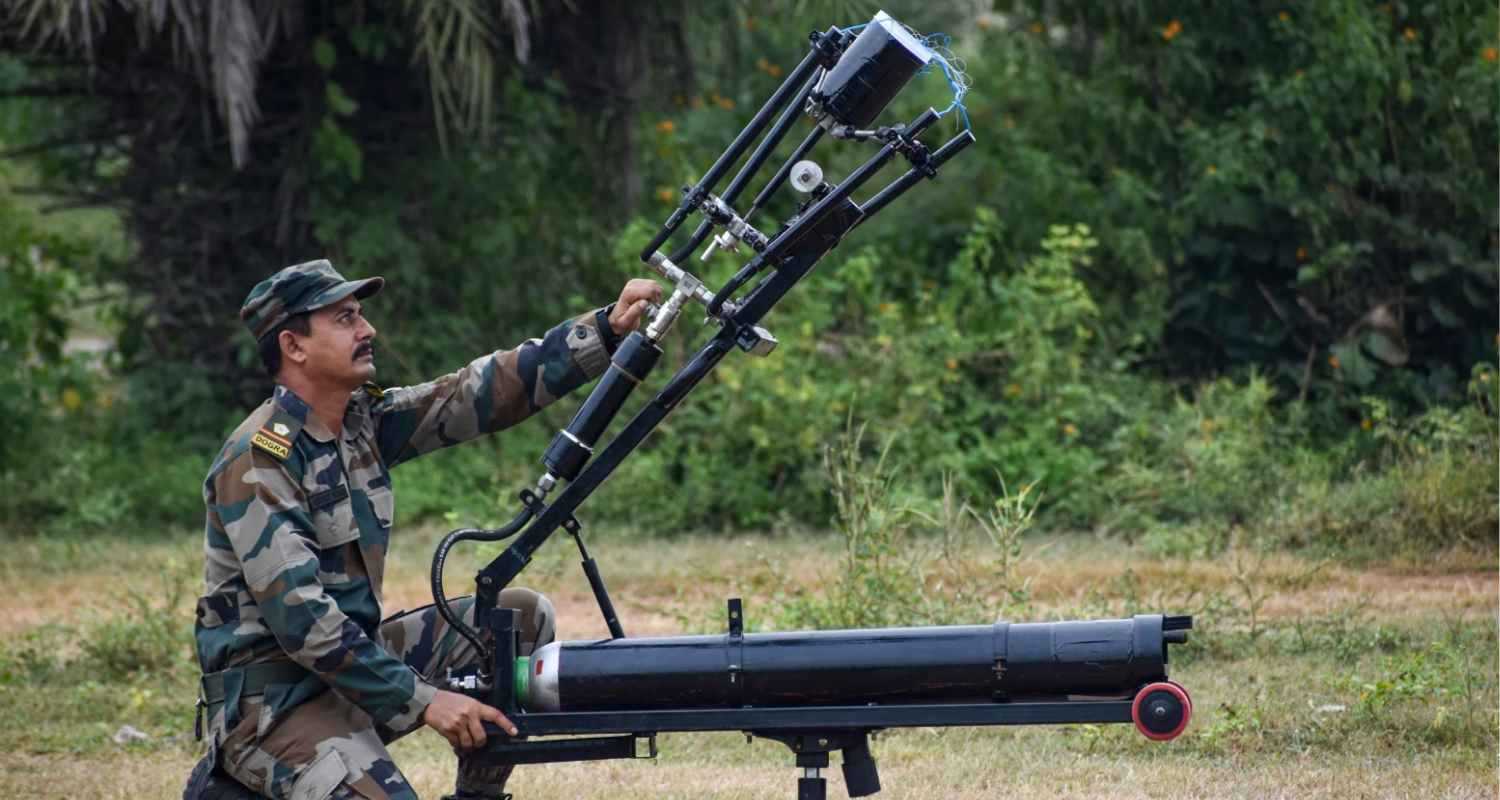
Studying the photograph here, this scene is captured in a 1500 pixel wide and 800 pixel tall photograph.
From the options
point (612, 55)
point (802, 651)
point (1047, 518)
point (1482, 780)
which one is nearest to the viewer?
point (802, 651)

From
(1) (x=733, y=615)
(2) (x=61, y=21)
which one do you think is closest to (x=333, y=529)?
(1) (x=733, y=615)

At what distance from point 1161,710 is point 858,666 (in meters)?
0.61

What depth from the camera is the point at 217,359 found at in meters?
11.9

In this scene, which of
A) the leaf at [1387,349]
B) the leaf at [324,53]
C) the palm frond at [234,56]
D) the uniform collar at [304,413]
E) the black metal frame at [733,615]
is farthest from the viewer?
the leaf at [324,53]

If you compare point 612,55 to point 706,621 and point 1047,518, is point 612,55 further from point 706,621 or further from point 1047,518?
point 706,621

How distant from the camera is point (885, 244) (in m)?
12.0

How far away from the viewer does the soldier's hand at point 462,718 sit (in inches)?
167

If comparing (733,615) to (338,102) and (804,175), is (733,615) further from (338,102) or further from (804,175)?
(338,102)

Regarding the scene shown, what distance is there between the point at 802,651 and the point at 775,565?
15.7ft

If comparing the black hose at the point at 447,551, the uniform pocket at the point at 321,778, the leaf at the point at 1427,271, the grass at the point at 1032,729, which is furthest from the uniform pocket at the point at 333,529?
the leaf at the point at 1427,271

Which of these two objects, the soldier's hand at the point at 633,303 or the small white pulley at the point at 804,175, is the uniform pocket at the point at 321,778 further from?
the small white pulley at the point at 804,175

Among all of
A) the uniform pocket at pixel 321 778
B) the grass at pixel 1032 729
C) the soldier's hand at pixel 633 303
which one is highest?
the soldier's hand at pixel 633 303

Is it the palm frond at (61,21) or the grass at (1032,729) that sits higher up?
the palm frond at (61,21)

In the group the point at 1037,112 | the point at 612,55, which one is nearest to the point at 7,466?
the point at 612,55
